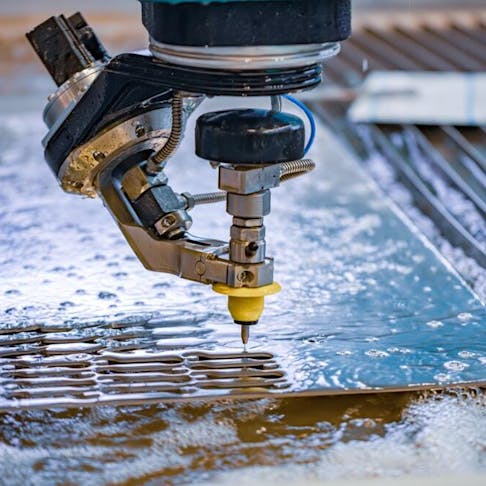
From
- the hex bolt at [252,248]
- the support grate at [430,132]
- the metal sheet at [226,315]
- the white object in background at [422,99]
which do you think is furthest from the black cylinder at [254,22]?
the white object in background at [422,99]

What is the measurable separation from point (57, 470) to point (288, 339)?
1.32 ft

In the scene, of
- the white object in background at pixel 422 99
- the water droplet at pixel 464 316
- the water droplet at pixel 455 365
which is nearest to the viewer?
the water droplet at pixel 455 365

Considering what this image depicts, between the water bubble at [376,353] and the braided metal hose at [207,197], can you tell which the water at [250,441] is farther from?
the braided metal hose at [207,197]

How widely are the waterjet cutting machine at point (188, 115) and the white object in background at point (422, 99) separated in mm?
1217

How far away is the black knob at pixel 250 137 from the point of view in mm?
1145

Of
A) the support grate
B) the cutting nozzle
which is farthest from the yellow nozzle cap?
the support grate

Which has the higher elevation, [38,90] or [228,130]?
[228,130]

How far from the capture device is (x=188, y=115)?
1298 millimetres

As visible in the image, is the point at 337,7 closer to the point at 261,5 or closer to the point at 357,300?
the point at 261,5

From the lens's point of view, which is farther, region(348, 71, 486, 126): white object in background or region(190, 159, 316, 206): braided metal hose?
region(348, 71, 486, 126): white object in background

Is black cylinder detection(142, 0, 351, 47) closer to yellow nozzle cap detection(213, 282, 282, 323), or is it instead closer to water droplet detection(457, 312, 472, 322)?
yellow nozzle cap detection(213, 282, 282, 323)

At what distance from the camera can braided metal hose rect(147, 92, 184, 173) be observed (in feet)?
4.01

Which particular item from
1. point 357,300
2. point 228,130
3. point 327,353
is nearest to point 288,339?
point 327,353

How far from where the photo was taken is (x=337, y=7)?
1.13 m
